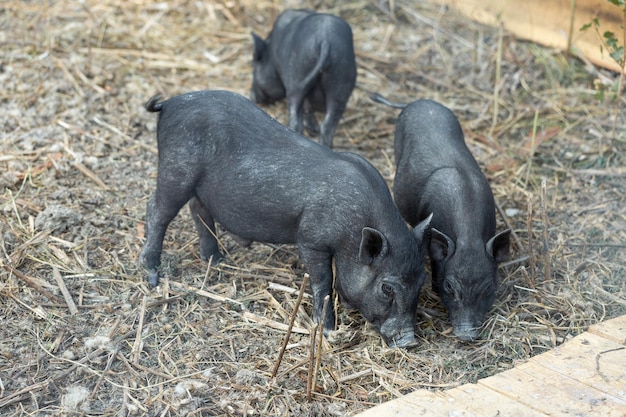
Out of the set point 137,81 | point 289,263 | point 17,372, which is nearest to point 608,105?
point 289,263

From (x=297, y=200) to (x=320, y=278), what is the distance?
0.48m

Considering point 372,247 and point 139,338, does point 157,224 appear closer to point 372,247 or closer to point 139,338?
point 139,338

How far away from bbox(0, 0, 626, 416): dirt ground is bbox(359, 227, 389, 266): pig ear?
52 centimetres

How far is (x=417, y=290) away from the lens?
482 cm

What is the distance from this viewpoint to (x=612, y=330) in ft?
15.2

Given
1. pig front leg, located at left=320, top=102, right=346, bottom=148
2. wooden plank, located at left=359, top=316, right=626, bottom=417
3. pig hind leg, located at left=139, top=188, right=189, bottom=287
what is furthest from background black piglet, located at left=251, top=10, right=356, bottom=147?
wooden plank, located at left=359, top=316, right=626, bottom=417

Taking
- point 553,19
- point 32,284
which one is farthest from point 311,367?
point 553,19

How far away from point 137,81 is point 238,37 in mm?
1596

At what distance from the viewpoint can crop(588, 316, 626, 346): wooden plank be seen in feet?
14.9

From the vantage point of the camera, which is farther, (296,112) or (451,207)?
(296,112)

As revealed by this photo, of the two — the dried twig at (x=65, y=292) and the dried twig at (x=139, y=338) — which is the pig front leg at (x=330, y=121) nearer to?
the dried twig at (x=139, y=338)

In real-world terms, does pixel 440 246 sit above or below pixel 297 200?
below

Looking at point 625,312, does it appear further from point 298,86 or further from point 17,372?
point 17,372

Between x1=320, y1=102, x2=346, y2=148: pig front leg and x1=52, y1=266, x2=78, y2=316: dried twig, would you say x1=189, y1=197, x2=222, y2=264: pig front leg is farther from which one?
x1=320, y1=102, x2=346, y2=148: pig front leg
